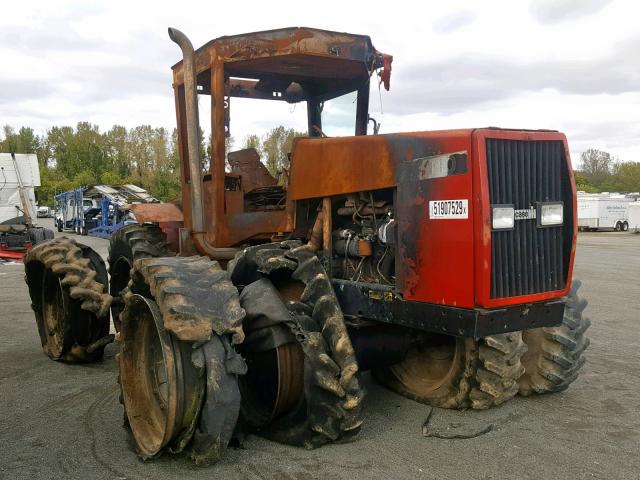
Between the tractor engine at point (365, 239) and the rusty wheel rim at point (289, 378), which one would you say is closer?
the rusty wheel rim at point (289, 378)

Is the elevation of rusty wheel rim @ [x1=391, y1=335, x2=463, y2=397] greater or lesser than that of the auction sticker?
lesser

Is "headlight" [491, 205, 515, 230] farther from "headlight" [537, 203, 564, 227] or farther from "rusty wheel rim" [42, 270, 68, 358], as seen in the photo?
"rusty wheel rim" [42, 270, 68, 358]

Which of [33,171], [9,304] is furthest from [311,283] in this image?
[33,171]

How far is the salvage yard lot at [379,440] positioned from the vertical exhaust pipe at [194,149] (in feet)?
4.75

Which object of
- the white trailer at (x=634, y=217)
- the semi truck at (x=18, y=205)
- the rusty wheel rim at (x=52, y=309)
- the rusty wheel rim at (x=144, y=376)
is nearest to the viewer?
the rusty wheel rim at (x=144, y=376)

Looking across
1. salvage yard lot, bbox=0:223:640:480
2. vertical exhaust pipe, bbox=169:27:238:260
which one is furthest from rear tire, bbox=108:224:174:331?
salvage yard lot, bbox=0:223:640:480

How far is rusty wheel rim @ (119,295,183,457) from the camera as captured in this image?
13.1ft

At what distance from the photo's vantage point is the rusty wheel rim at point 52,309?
256 inches

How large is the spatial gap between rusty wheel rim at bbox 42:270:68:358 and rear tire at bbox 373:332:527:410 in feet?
11.1

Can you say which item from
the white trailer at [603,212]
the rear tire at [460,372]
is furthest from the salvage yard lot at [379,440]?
the white trailer at [603,212]

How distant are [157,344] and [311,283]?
1.19 meters

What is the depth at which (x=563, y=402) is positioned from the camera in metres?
4.92

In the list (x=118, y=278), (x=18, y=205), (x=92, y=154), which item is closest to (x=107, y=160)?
(x=92, y=154)

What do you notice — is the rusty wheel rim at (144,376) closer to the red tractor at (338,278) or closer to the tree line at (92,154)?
the red tractor at (338,278)
